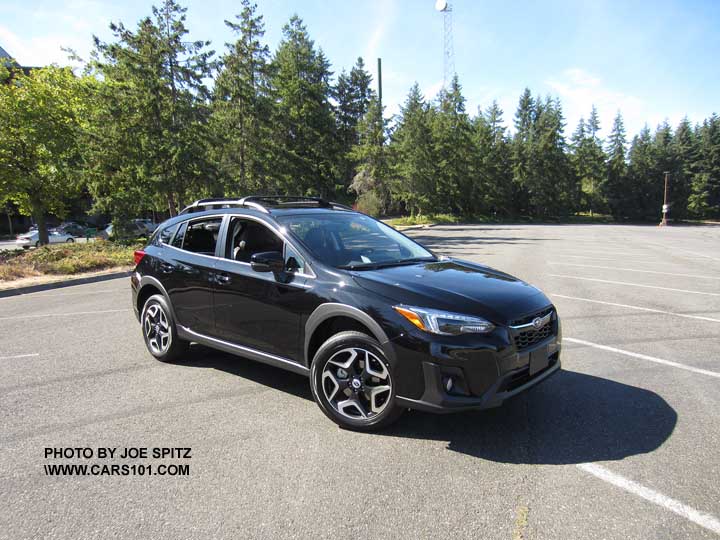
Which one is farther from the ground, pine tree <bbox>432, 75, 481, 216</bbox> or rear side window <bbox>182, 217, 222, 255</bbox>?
pine tree <bbox>432, 75, 481, 216</bbox>

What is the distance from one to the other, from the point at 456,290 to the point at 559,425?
133cm

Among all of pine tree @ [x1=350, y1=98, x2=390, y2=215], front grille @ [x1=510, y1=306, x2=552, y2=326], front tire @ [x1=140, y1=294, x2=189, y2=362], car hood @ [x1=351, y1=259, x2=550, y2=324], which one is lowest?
front tire @ [x1=140, y1=294, x2=189, y2=362]

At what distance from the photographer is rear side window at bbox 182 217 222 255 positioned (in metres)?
4.81

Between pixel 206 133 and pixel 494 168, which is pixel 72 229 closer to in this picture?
pixel 206 133

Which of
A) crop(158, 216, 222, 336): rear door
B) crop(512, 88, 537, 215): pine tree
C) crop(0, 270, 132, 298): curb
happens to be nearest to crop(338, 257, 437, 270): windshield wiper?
crop(158, 216, 222, 336): rear door

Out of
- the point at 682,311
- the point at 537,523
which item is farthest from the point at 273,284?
the point at 682,311

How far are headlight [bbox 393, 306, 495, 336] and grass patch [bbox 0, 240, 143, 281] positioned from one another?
44.2 feet

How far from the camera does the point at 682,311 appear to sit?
24.8ft

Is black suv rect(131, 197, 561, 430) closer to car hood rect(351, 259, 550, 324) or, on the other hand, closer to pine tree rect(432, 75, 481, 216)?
car hood rect(351, 259, 550, 324)

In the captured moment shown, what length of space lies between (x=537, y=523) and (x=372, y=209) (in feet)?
→ 145

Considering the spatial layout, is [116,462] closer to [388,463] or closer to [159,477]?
[159,477]

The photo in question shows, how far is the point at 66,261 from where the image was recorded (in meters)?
14.6

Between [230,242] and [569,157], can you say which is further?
[569,157]

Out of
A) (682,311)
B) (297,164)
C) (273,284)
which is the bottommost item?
(682,311)
